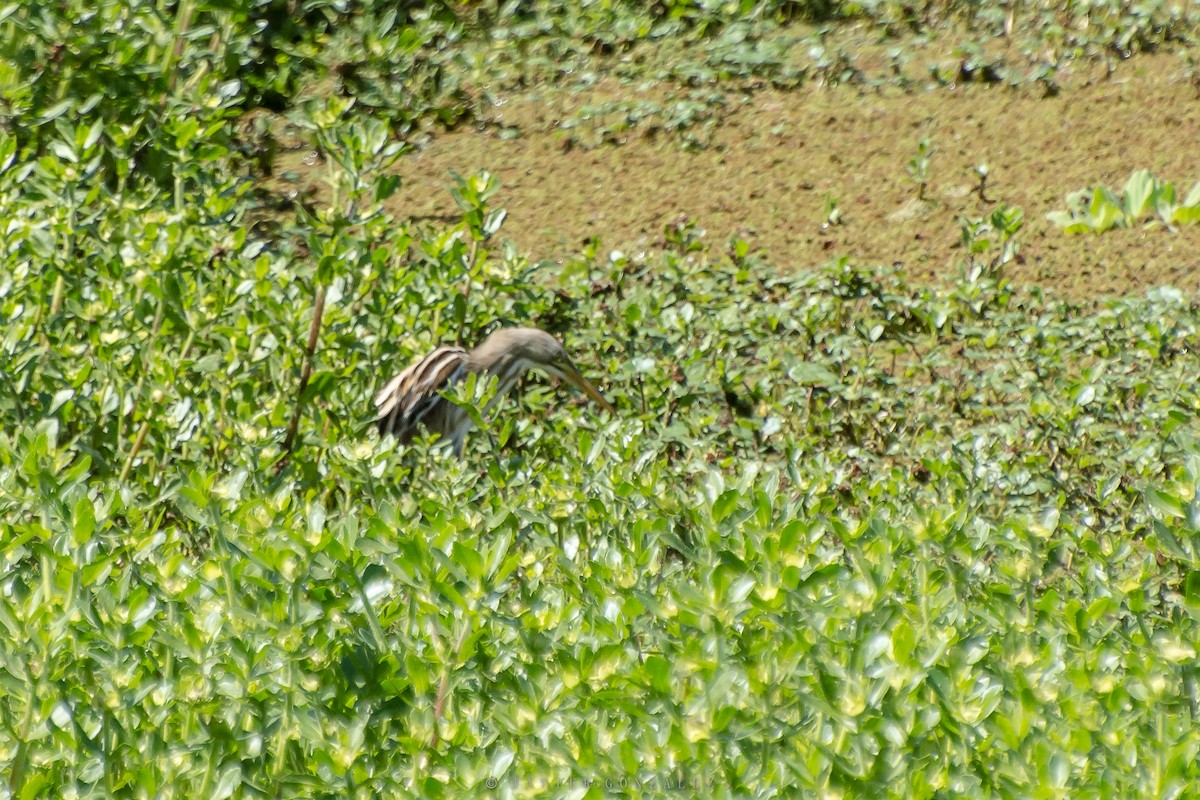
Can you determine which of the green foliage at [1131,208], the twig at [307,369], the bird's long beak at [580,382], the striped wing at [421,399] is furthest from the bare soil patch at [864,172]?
the green foliage at [1131,208]

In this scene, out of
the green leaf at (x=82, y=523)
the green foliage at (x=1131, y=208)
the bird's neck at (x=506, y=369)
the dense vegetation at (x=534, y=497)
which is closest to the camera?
the green foliage at (x=1131, y=208)

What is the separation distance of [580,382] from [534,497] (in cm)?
183

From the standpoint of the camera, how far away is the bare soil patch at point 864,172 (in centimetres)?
650

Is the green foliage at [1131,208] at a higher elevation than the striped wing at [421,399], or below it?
higher

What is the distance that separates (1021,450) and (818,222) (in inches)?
86.0

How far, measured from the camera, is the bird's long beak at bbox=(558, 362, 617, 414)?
5457mm

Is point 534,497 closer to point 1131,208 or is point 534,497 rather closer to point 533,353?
point 533,353

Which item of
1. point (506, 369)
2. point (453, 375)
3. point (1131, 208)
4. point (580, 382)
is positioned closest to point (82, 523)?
point (1131, 208)

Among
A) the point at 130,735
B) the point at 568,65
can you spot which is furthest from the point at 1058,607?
the point at 568,65

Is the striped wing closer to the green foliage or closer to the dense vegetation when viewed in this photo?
the dense vegetation

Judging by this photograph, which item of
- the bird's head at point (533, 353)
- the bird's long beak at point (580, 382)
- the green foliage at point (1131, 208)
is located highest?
the green foliage at point (1131, 208)

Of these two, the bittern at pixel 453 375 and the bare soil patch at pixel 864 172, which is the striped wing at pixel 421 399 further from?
the bare soil patch at pixel 864 172

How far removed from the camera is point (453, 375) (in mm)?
4996

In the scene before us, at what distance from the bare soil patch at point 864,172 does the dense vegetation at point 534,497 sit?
0.24 m
